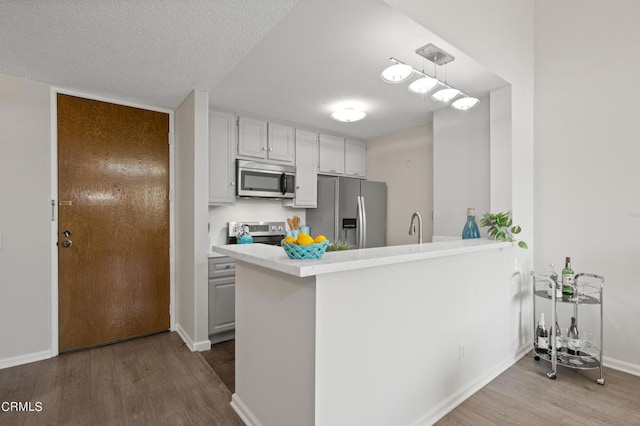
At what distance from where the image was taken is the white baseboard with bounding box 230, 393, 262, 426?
1.75 m

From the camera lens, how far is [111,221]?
2.98 meters

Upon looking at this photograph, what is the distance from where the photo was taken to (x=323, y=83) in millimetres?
2834

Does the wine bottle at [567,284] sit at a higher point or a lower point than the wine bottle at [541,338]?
higher

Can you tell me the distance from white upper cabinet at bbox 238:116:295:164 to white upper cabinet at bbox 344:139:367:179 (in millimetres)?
961

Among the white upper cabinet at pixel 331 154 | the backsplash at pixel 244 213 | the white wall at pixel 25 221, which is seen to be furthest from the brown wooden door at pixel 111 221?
the white upper cabinet at pixel 331 154

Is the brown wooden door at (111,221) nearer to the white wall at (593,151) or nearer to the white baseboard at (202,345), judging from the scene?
the white baseboard at (202,345)

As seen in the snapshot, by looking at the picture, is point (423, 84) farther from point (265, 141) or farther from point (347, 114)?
point (265, 141)

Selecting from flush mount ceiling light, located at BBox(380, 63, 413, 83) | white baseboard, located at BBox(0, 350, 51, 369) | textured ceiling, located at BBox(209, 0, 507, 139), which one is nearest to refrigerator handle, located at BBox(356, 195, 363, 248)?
textured ceiling, located at BBox(209, 0, 507, 139)

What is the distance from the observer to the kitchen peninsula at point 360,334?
1.36 metres

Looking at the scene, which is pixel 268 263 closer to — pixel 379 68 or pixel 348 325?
pixel 348 325

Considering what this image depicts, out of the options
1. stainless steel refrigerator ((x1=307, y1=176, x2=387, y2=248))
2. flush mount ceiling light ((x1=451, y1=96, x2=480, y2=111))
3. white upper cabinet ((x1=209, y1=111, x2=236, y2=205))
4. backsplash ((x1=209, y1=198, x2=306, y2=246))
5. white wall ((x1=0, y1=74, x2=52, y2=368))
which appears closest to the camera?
flush mount ceiling light ((x1=451, y1=96, x2=480, y2=111))

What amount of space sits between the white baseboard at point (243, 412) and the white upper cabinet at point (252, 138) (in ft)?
8.22
